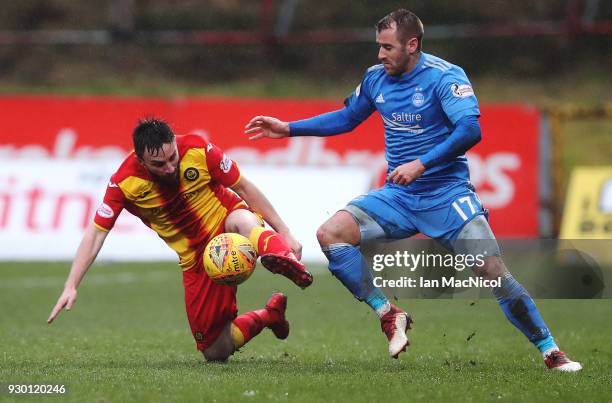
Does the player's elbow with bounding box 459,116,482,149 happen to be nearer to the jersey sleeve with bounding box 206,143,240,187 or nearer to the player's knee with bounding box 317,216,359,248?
the player's knee with bounding box 317,216,359,248

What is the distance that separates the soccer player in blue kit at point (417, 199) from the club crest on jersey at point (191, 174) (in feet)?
3.11

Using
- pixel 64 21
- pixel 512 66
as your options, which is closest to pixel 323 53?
pixel 512 66

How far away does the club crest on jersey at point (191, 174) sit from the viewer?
8148 millimetres

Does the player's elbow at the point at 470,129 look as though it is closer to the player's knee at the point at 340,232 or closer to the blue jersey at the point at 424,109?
the blue jersey at the point at 424,109

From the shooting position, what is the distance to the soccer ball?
25.5ft

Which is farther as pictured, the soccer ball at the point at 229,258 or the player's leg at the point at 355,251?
the player's leg at the point at 355,251

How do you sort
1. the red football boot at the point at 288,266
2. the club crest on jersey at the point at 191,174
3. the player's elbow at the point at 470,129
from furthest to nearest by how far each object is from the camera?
the club crest on jersey at the point at 191,174 < the player's elbow at the point at 470,129 < the red football boot at the point at 288,266

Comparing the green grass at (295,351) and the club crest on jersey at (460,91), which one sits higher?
the club crest on jersey at (460,91)

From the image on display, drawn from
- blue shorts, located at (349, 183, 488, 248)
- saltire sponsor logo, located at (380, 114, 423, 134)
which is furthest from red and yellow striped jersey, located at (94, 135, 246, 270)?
saltire sponsor logo, located at (380, 114, 423, 134)

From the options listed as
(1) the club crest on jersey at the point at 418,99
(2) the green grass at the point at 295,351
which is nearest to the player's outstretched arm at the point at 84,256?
(2) the green grass at the point at 295,351

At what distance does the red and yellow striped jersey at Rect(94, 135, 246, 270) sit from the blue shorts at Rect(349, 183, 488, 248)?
3.21 ft

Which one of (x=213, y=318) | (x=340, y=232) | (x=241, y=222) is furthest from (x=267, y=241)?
(x=213, y=318)

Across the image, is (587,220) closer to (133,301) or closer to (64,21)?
(133,301)

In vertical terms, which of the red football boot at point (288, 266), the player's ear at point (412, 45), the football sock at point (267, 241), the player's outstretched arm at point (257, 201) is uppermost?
the player's ear at point (412, 45)
